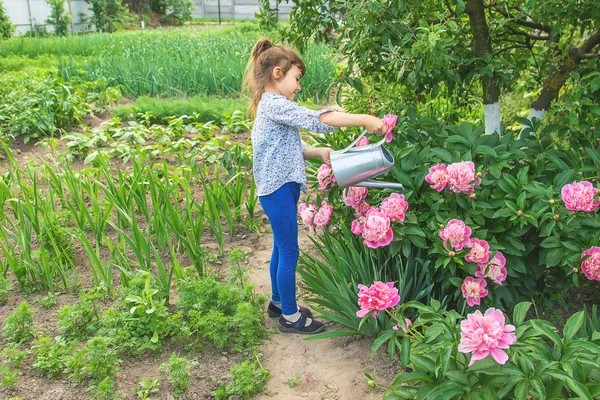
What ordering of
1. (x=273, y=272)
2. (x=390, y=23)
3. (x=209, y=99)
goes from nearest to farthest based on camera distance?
(x=390, y=23) → (x=273, y=272) → (x=209, y=99)

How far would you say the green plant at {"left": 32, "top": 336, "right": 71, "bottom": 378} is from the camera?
2.13 meters

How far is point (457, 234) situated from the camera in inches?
78.4

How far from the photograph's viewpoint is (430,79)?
2576 mm

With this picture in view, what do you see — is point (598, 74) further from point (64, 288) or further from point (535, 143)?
point (64, 288)

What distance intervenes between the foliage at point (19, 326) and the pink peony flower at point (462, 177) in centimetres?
171

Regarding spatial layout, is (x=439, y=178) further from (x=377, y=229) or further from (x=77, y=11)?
(x=77, y=11)

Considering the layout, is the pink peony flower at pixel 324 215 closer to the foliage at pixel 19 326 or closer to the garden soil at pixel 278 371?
the garden soil at pixel 278 371

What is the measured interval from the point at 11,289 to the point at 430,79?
7.09 ft

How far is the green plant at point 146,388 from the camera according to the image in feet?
6.61

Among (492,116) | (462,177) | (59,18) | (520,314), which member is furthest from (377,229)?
(59,18)

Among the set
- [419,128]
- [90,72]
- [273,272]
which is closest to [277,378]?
[273,272]

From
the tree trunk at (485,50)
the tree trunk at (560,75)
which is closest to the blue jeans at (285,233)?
the tree trunk at (485,50)

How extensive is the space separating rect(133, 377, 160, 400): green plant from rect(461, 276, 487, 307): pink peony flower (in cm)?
113

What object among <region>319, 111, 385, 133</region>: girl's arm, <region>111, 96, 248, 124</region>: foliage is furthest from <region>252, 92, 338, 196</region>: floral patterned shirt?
<region>111, 96, 248, 124</region>: foliage
